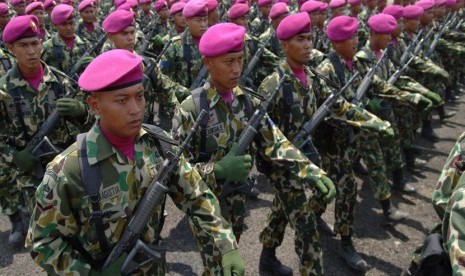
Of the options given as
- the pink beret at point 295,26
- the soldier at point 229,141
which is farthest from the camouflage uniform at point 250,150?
the pink beret at point 295,26

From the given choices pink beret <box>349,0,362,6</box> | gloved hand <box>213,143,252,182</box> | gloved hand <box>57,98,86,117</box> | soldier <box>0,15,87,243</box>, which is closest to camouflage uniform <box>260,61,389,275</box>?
gloved hand <box>213,143,252,182</box>

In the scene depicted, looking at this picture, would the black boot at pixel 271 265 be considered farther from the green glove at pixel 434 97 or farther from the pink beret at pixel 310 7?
the pink beret at pixel 310 7

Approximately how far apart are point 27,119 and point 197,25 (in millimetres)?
2767

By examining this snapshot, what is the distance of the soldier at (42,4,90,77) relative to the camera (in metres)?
6.11

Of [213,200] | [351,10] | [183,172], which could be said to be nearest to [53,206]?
[183,172]

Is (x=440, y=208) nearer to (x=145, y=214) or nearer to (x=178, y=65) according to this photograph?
(x=145, y=214)

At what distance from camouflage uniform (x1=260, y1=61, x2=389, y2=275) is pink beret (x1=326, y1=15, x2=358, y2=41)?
792 millimetres

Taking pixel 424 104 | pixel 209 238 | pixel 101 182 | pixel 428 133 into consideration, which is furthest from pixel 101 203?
pixel 428 133

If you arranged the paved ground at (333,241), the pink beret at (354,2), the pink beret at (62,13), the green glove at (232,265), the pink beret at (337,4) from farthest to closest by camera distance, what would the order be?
the pink beret at (354,2) → the pink beret at (337,4) → the pink beret at (62,13) → the paved ground at (333,241) → the green glove at (232,265)

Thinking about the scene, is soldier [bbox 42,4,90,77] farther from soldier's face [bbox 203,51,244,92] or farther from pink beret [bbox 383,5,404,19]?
pink beret [bbox 383,5,404,19]

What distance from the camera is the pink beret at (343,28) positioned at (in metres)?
4.50

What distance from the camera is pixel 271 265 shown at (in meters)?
4.30

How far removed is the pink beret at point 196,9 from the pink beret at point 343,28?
1973 millimetres

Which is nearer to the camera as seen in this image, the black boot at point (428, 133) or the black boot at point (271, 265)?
the black boot at point (271, 265)
